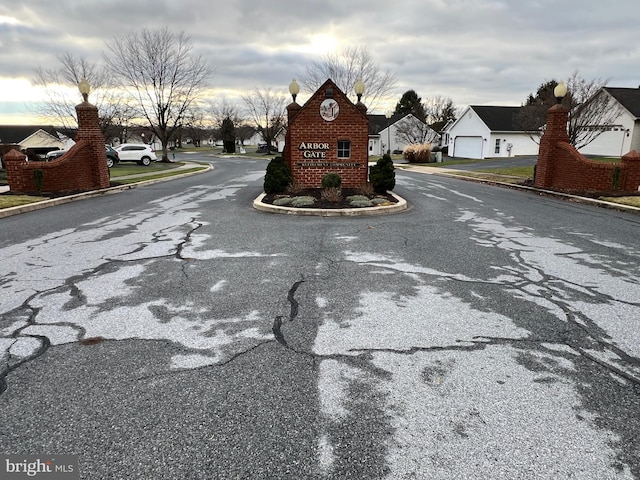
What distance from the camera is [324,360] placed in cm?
360

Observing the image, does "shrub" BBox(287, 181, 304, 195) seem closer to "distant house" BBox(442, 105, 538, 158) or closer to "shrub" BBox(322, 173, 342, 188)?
"shrub" BBox(322, 173, 342, 188)

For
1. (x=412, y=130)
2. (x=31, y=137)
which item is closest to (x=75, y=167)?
(x=412, y=130)

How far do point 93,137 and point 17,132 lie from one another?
2203 inches

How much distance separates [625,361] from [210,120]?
309 ft

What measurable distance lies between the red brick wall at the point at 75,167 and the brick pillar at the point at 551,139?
17543mm

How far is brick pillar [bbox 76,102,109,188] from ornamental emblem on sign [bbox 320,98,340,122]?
9.09 m

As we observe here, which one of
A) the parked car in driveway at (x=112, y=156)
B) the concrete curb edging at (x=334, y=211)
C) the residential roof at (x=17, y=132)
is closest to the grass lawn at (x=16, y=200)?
the concrete curb edging at (x=334, y=211)

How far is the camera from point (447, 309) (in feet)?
15.4

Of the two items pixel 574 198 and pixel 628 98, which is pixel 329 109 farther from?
pixel 628 98

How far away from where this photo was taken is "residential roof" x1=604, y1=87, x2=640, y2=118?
34312 millimetres

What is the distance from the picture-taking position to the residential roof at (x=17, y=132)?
185ft

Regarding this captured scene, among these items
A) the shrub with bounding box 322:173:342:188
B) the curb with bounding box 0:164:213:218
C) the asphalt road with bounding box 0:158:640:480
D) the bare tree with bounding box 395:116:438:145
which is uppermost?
the bare tree with bounding box 395:116:438:145

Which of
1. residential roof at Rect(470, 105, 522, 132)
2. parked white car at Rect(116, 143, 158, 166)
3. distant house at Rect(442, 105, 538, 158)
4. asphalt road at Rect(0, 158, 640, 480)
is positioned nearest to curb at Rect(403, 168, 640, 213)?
asphalt road at Rect(0, 158, 640, 480)

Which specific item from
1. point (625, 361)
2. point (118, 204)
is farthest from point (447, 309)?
point (118, 204)
